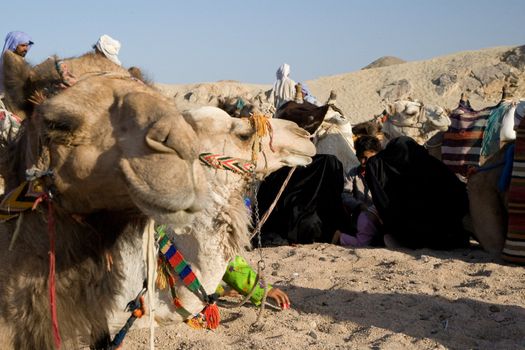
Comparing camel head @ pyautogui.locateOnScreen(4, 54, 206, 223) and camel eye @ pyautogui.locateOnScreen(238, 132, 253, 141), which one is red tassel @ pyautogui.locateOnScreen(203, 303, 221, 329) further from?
camel head @ pyautogui.locateOnScreen(4, 54, 206, 223)

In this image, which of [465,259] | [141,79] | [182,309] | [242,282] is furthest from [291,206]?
[141,79]

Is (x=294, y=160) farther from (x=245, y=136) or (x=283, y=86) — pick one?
(x=283, y=86)

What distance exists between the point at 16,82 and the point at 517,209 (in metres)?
5.44

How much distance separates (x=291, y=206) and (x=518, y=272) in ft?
9.37

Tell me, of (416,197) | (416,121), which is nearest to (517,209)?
(416,197)

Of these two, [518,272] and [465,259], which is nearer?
[518,272]

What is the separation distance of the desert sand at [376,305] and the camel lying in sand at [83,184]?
127 centimetres

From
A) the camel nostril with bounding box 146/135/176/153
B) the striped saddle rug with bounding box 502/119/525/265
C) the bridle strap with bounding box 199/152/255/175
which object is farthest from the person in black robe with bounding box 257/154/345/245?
the camel nostril with bounding box 146/135/176/153

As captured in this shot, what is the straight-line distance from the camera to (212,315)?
442 centimetres

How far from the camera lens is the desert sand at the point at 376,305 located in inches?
177

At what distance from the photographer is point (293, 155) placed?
15.6 feet

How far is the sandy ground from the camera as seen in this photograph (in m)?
4.50

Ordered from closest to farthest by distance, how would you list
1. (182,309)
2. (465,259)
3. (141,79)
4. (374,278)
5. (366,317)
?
(141,79), (182,309), (366,317), (374,278), (465,259)

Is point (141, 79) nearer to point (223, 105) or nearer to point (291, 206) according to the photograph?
point (223, 105)
